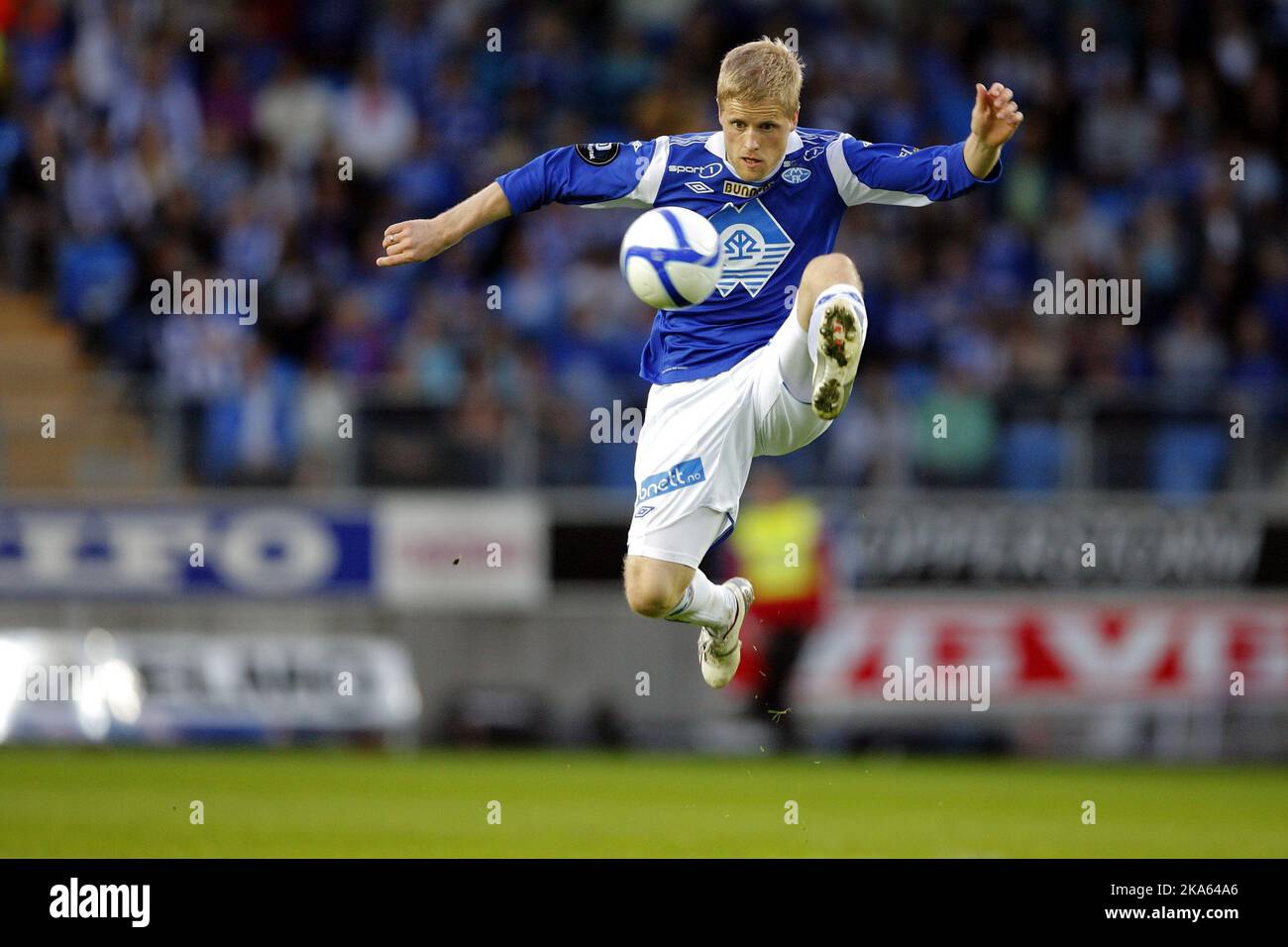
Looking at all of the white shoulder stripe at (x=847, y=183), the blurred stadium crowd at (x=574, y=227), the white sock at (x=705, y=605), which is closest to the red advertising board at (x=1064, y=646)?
the blurred stadium crowd at (x=574, y=227)

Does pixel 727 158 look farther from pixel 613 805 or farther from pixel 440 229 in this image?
pixel 613 805

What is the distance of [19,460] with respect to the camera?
1622 cm

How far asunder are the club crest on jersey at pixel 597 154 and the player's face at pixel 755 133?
1.70 feet

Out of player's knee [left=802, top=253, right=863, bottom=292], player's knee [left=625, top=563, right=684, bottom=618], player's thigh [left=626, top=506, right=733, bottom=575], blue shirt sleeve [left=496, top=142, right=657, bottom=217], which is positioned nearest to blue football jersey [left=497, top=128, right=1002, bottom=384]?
blue shirt sleeve [left=496, top=142, right=657, bottom=217]

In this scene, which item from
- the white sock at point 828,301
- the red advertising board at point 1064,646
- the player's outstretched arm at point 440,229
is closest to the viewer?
the white sock at point 828,301

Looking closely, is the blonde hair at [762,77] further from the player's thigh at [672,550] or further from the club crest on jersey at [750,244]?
the player's thigh at [672,550]

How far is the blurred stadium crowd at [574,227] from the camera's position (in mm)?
16422

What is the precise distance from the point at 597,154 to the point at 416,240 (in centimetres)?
91

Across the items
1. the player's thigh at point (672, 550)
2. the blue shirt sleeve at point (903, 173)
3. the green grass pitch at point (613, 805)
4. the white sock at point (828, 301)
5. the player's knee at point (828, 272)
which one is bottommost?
the green grass pitch at point (613, 805)

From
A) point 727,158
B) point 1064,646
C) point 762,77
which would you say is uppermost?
point 762,77

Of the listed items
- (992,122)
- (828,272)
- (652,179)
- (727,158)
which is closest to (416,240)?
(652,179)

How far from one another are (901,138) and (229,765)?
28.6 feet

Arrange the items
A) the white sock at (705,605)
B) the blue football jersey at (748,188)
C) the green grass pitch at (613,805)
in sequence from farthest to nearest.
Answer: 1. the green grass pitch at (613,805)
2. the white sock at (705,605)
3. the blue football jersey at (748,188)

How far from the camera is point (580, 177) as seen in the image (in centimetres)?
883
